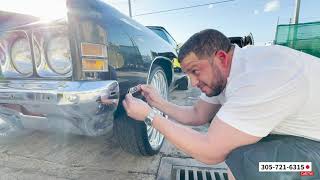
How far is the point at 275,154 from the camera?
111 centimetres

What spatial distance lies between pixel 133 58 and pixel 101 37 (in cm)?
38

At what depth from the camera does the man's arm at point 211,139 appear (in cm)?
101

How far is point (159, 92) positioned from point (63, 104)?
53.2 inches

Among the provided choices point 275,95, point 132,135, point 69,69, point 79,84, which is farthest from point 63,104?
point 275,95

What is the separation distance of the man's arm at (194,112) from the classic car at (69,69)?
1.02ft

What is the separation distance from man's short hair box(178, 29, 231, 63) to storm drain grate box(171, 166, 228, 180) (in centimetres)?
110

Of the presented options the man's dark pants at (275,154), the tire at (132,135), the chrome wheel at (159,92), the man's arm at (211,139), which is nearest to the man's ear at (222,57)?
the man's arm at (211,139)

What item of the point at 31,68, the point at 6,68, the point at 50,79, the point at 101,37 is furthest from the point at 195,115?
the point at 6,68

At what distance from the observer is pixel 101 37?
4.58 feet

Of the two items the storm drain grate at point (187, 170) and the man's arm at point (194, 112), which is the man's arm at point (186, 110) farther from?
the storm drain grate at point (187, 170)

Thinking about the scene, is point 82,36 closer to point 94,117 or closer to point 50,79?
point 50,79

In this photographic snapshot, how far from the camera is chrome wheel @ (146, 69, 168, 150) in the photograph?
7.01 ft

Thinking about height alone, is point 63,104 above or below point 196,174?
above

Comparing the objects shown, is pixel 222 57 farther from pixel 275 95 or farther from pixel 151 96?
pixel 151 96
